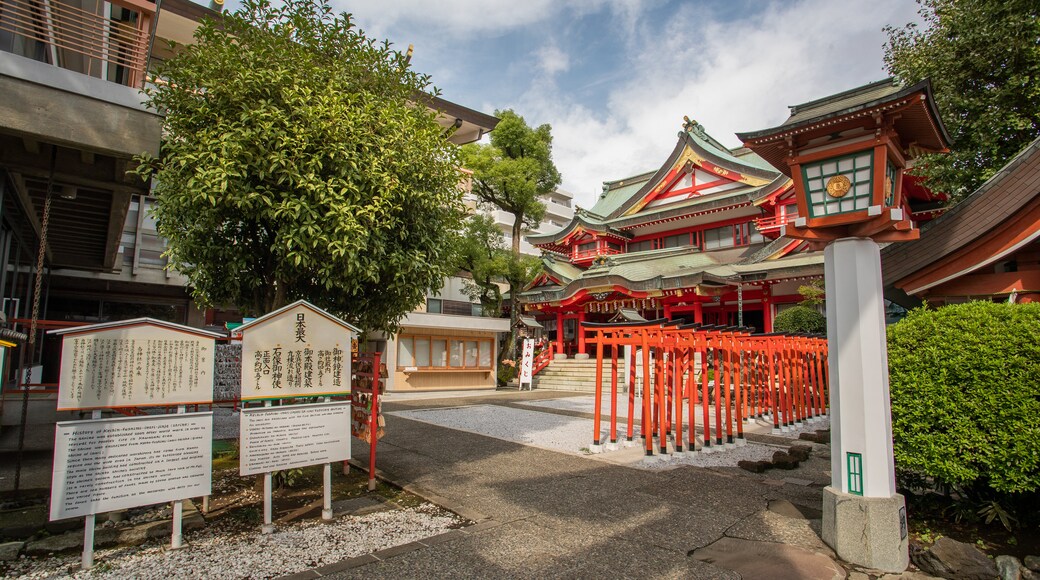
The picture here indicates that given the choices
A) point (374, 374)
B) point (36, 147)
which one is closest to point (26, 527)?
point (374, 374)

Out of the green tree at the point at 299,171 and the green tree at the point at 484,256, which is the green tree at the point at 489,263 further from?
the green tree at the point at 299,171

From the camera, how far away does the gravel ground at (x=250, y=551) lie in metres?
3.74

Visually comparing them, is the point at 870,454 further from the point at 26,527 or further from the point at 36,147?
the point at 36,147

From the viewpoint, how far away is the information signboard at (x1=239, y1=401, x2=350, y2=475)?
4.51 metres

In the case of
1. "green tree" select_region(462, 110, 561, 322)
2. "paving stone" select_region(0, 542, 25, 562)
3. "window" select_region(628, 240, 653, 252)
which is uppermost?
"green tree" select_region(462, 110, 561, 322)

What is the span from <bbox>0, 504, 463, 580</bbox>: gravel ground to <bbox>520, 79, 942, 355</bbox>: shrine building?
52.5ft

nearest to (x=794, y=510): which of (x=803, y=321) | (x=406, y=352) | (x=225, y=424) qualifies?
(x=225, y=424)

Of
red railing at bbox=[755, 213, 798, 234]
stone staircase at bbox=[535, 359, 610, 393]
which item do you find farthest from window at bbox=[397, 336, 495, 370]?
red railing at bbox=[755, 213, 798, 234]

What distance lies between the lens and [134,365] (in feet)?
13.6

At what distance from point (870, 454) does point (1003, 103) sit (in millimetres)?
8371

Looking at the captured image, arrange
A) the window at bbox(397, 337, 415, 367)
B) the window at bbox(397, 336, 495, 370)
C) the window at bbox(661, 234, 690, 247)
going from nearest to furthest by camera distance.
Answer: the window at bbox(397, 337, 415, 367), the window at bbox(397, 336, 495, 370), the window at bbox(661, 234, 690, 247)

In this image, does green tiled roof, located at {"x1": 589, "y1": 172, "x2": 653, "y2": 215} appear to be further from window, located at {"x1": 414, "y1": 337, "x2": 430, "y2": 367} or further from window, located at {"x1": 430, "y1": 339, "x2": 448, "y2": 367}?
window, located at {"x1": 414, "y1": 337, "x2": 430, "y2": 367}

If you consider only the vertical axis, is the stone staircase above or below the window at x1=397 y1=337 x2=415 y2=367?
below

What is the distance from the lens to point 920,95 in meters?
4.56
